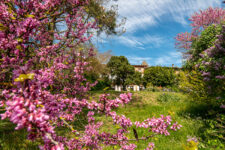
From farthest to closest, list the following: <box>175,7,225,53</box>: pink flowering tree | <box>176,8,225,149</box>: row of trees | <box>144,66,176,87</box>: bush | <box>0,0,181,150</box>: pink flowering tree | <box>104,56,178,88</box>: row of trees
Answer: <box>104,56,178,88</box>: row of trees, <box>144,66,176,87</box>: bush, <box>175,7,225,53</box>: pink flowering tree, <box>176,8,225,149</box>: row of trees, <box>0,0,181,150</box>: pink flowering tree

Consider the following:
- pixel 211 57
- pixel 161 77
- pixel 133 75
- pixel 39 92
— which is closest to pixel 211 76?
pixel 211 57

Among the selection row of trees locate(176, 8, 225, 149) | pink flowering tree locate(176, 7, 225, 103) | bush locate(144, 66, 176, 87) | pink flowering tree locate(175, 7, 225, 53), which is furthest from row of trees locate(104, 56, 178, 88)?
pink flowering tree locate(176, 7, 225, 103)

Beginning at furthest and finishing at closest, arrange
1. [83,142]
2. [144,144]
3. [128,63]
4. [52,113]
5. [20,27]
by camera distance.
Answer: [128,63] < [144,144] < [83,142] < [20,27] < [52,113]

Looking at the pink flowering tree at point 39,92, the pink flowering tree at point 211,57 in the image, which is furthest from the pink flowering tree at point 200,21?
the pink flowering tree at point 39,92

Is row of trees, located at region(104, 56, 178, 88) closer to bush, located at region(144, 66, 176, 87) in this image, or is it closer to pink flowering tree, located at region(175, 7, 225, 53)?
bush, located at region(144, 66, 176, 87)

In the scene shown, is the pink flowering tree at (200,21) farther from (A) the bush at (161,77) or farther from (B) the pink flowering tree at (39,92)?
(B) the pink flowering tree at (39,92)

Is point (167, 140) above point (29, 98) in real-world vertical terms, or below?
below

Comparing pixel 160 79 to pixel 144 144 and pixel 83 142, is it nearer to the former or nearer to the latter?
pixel 144 144

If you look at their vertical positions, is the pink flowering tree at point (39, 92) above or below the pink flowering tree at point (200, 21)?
below

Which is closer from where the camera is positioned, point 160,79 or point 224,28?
point 224,28

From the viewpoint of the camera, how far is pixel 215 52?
16.1 ft

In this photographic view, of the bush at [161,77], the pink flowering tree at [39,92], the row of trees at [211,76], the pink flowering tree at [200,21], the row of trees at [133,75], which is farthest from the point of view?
the row of trees at [133,75]

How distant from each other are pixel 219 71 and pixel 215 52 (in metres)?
0.71

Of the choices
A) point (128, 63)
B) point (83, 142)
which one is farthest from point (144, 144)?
point (128, 63)
